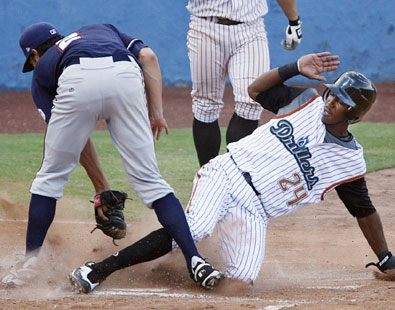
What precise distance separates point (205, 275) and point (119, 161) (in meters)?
4.65

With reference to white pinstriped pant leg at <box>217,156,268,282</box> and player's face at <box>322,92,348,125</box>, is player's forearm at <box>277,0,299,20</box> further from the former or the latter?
white pinstriped pant leg at <box>217,156,268,282</box>

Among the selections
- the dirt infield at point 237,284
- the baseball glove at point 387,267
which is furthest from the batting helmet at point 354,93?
the dirt infield at point 237,284

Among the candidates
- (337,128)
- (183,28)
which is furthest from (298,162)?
(183,28)

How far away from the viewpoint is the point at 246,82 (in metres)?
4.61

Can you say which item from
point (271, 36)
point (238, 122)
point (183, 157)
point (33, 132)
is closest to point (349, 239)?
point (238, 122)

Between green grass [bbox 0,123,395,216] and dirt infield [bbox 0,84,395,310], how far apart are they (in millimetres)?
351

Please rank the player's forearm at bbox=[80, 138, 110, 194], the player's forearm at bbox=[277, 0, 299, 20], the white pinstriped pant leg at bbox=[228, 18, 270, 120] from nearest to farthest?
1. the player's forearm at bbox=[80, 138, 110, 194]
2. the white pinstriped pant leg at bbox=[228, 18, 270, 120]
3. the player's forearm at bbox=[277, 0, 299, 20]

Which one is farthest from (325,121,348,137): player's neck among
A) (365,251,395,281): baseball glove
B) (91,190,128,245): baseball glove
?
(91,190,128,245): baseball glove

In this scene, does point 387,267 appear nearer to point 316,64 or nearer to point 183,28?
point 316,64

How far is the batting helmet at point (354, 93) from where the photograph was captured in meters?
3.46

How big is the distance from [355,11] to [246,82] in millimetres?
10268

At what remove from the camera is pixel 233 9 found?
471cm

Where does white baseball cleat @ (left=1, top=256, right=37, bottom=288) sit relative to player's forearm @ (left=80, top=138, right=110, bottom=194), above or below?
below

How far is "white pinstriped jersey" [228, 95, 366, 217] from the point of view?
137 inches
